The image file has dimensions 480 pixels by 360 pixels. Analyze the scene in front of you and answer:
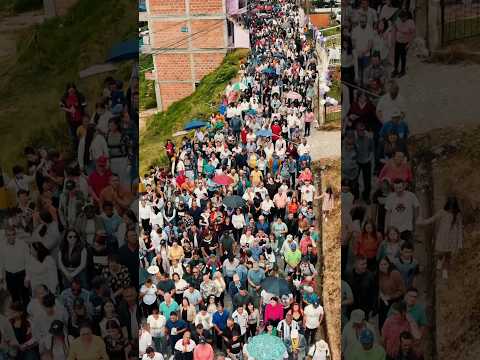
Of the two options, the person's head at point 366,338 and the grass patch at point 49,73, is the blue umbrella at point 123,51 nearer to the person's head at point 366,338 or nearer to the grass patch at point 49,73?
the grass patch at point 49,73

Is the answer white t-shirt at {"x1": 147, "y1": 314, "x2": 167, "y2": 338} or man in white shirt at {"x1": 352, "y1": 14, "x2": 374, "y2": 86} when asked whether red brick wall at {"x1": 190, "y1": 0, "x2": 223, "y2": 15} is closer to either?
man in white shirt at {"x1": 352, "y1": 14, "x2": 374, "y2": 86}

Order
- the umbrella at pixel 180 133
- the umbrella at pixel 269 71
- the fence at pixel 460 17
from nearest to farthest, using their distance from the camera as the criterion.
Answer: the fence at pixel 460 17
the umbrella at pixel 180 133
the umbrella at pixel 269 71

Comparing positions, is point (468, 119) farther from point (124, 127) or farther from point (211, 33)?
point (211, 33)

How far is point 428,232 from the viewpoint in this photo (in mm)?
5602

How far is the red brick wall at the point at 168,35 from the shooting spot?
40.0 feet

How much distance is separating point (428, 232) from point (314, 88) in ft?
18.7

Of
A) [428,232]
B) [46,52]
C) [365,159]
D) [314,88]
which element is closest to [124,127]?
[46,52]

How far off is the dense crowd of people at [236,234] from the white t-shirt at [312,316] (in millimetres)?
12

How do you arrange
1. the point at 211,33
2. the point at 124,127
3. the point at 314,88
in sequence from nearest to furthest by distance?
1. the point at 124,127
2. the point at 314,88
3. the point at 211,33

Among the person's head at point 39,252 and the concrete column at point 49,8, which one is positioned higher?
the concrete column at point 49,8

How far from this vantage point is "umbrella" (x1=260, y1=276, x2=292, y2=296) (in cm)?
686

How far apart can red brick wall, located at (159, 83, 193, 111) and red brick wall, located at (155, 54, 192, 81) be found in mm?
167

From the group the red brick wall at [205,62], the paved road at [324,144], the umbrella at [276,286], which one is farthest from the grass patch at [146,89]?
the umbrella at [276,286]

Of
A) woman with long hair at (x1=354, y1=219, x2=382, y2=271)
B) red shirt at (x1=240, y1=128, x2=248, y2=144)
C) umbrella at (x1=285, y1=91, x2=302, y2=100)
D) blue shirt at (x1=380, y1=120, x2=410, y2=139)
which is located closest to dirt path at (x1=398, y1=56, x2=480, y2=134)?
blue shirt at (x1=380, y1=120, x2=410, y2=139)
